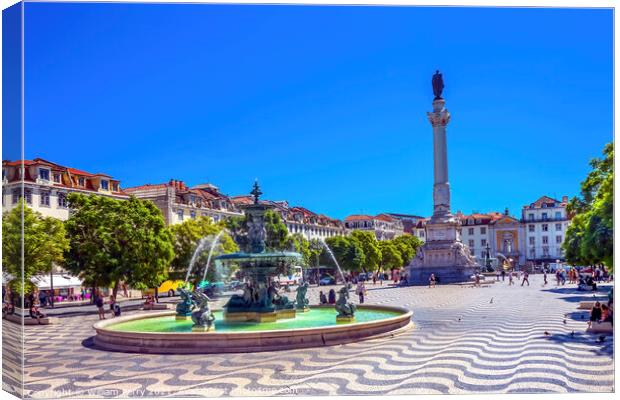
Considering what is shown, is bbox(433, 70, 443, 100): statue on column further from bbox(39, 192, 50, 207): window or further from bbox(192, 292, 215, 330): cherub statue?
bbox(192, 292, 215, 330): cherub statue

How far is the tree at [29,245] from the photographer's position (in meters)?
12.5

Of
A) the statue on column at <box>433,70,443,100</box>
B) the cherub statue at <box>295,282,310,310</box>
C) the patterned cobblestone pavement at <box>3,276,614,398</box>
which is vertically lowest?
the patterned cobblestone pavement at <box>3,276,614,398</box>

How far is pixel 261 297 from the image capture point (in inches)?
820

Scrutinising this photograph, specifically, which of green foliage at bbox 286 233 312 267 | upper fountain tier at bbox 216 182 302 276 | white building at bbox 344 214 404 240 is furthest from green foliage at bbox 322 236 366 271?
upper fountain tier at bbox 216 182 302 276

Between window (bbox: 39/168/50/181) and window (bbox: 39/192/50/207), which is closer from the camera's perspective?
window (bbox: 39/192/50/207)

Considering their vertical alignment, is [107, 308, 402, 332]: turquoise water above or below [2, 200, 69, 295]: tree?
below

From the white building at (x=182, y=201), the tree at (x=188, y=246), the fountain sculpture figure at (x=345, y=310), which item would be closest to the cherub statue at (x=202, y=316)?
the fountain sculpture figure at (x=345, y=310)

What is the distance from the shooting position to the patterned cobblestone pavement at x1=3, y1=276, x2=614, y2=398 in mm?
11625

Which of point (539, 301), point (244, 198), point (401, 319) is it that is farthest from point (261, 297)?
point (244, 198)

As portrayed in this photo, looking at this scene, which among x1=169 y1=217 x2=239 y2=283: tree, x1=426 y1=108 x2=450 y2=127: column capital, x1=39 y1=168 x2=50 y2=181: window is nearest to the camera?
x1=169 y1=217 x2=239 y2=283: tree

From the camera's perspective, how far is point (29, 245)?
25.8 m

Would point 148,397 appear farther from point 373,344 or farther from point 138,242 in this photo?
point 138,242

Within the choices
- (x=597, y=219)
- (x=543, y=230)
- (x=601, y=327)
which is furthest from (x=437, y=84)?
(x=601, y=327)

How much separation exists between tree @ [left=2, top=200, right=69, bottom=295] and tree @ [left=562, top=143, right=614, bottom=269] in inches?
526
